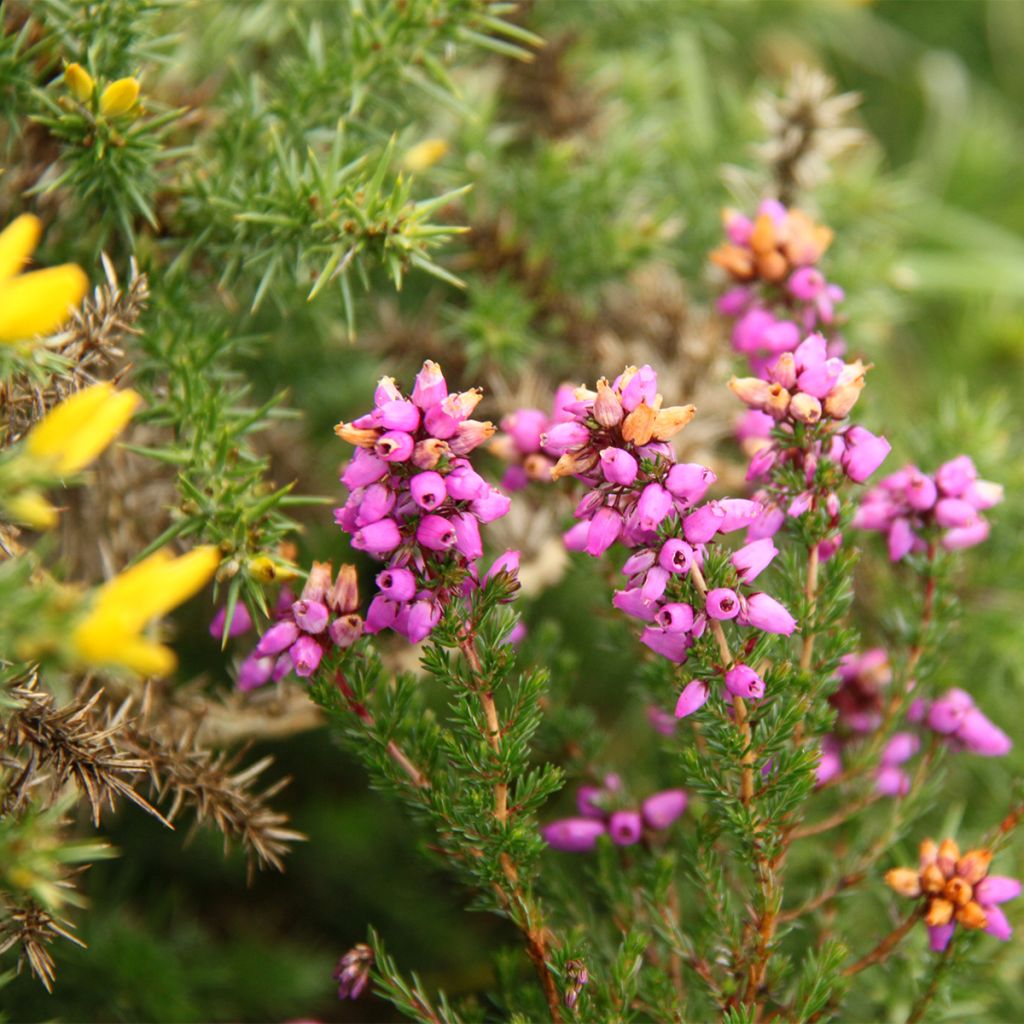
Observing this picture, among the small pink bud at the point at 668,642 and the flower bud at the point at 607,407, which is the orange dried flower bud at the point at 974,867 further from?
the flower bud at the point at 607,407

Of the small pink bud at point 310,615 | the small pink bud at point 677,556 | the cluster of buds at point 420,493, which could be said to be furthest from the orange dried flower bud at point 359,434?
the small pink bud at point 677,556

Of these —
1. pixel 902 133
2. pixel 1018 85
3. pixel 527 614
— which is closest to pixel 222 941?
pixel 527 614

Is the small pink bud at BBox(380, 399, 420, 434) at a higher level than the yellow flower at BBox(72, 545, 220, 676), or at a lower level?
lower

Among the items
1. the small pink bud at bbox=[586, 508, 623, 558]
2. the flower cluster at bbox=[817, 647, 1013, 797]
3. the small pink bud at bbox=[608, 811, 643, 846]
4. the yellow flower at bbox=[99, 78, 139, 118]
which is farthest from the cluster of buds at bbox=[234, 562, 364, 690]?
the flower cluster at bbox=[817, 647, 1013, 797]

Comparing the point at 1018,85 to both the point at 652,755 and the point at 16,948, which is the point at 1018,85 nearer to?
the point at 652,755

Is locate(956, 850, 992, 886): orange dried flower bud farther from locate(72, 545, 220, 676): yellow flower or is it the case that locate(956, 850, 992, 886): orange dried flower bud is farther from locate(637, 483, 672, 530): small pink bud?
locate(72, 545, 220, 676): yellow flower

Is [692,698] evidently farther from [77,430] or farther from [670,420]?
[77,430]
